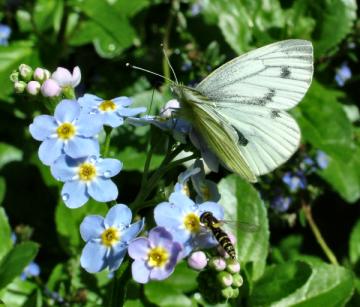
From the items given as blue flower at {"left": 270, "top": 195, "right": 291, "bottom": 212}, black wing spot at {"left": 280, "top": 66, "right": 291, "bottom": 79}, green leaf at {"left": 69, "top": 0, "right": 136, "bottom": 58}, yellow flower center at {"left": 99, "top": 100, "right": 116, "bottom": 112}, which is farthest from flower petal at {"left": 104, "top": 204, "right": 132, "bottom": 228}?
green leaf at {"left": 69, "top": 0, "right": 136, "bottom": 58}

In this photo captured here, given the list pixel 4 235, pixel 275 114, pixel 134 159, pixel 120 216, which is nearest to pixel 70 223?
pixel 4 235

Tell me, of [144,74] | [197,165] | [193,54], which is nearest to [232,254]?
[197,165]

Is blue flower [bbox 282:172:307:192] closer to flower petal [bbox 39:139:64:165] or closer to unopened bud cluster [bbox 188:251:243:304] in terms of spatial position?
unopened bud cluster [bbox 188:251:243:304]

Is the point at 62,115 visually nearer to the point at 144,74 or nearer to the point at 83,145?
the point at 83,145

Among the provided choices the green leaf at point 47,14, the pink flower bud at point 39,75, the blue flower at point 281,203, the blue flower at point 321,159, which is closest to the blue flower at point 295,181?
the blue flower at point 281,203

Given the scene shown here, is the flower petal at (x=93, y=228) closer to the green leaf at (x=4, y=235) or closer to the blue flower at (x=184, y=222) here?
the blue flower at (x=184, y=222)
